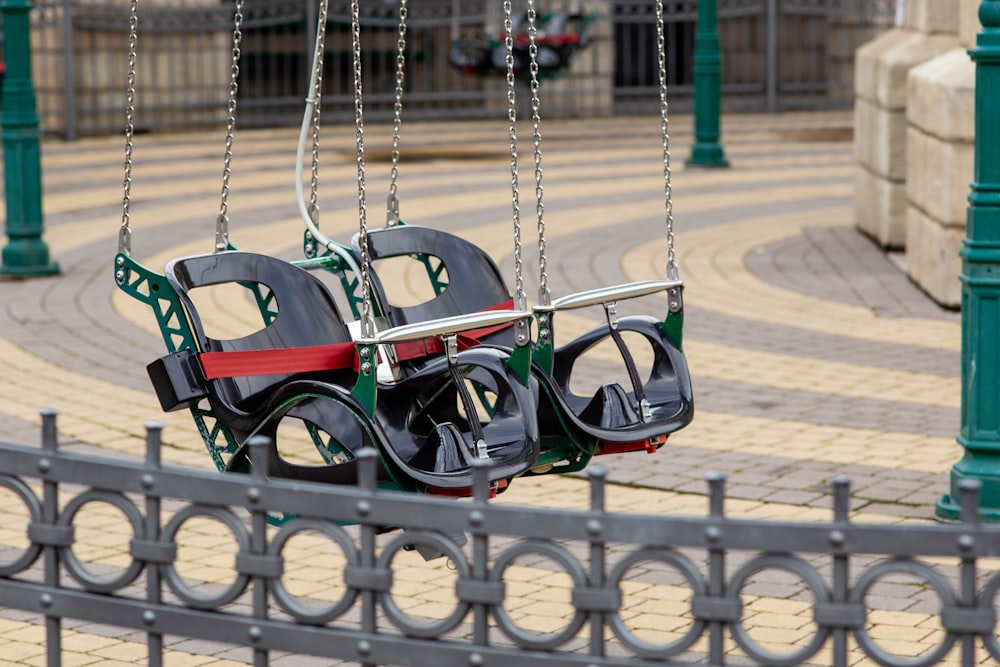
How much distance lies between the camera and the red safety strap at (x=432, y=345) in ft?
17.6

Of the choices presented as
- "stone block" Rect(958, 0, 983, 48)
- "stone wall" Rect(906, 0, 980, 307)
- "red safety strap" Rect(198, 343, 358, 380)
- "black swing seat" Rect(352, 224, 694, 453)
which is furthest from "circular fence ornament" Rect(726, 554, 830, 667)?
"stone block" Rect(958, 0, 983, 48)

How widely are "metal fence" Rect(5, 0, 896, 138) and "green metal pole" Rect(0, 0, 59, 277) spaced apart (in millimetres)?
9063

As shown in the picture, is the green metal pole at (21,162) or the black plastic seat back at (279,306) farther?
the green metal pole at (21,162)

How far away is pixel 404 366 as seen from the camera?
542 cm

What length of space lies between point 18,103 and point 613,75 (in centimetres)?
1388

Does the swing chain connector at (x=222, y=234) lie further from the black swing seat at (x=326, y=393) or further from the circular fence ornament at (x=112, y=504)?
the circular fence ornament at (x=112, y=504)

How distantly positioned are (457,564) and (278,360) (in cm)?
199

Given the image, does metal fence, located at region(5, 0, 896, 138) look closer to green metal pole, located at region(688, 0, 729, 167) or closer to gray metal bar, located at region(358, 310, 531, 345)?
green metal pole, located at region(688, 0, 729, 167)

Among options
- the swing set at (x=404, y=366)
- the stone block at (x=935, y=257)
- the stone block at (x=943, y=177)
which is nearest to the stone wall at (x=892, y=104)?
the stone block at (x=935, y=257)

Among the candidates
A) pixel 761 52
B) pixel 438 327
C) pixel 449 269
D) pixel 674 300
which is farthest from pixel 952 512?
pixel 761 52

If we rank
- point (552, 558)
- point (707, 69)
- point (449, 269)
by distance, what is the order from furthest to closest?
point (707, 69)
point (449, 269)
point (552, 558)

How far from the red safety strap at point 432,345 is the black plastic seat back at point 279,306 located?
0.20 metres

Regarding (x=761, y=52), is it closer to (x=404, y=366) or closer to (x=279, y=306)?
(x=404, y=366)

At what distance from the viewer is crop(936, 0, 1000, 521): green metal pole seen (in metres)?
6.00
